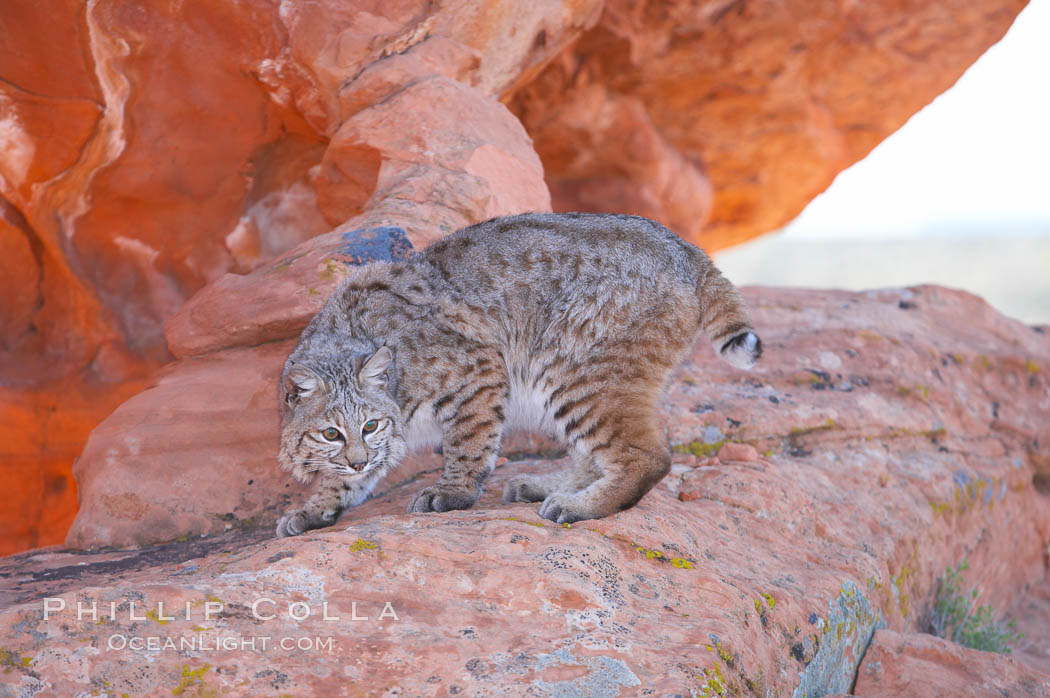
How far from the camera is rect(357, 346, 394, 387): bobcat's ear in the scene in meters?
3.69

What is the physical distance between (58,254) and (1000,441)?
759 cm

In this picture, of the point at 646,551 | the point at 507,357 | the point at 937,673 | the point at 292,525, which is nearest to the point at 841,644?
the point at 937,673

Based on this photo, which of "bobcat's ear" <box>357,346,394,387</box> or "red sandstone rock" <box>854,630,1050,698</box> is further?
"bobcat's ear" <box>357,346,394,387</box>

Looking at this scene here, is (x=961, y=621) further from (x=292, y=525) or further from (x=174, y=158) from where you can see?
(x=174, y=158)

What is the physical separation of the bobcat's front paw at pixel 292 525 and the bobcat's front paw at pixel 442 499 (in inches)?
21.0

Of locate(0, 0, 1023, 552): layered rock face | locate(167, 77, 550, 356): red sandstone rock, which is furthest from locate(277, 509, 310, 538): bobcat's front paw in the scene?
locate(167, 77, 550, 356): red sandstone rock

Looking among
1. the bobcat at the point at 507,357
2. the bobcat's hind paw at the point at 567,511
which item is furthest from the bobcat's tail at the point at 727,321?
the bobcat's hind paw at the point at 567,511

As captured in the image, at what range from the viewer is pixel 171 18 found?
565cm

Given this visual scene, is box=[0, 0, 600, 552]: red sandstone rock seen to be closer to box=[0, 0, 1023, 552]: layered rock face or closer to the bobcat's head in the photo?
box=[0, 0, 1023, 552]: layered rock face

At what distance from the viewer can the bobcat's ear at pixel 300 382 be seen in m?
3.67

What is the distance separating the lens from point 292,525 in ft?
12.1

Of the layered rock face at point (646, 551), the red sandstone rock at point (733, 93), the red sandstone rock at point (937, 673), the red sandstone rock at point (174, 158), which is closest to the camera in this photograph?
the layered rock face at point (646, 551)

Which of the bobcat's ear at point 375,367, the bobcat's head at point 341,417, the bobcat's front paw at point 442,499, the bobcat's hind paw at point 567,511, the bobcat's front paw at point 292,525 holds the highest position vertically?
the bobcat's ear at point 375,367

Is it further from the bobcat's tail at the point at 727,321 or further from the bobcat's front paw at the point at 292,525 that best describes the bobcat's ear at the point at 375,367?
the bobcat's tail at the point at 727,321
